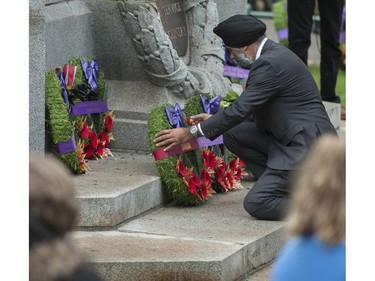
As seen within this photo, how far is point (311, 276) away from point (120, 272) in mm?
2582

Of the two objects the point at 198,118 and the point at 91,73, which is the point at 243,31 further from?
the point at 91,73

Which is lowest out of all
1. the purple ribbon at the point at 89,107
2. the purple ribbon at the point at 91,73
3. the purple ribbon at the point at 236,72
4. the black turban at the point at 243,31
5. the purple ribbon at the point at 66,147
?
the purple ribbon at the point at 236,72

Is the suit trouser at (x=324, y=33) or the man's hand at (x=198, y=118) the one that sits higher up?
the man's hand at (x=198, y=118)

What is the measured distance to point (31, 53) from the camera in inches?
262

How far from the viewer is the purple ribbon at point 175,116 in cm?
741

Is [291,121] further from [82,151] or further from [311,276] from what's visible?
[311,276]

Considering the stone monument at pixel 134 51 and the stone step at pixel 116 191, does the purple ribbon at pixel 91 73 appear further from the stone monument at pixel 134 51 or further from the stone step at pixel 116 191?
the stone step at pixel 116 191

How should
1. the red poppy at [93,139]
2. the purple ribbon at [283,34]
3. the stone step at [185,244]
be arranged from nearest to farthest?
1. the stone step at [185,244]
2. the red poppy at [93,139]
3. the purple ribbon at [283,34]

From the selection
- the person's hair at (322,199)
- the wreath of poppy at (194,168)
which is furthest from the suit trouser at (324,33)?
the person's hair at (322,199)

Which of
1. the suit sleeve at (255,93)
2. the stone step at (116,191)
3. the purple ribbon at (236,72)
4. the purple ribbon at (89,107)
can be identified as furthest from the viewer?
the purple ribbon at (236,72)

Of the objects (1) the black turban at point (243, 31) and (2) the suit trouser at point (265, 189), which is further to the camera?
(1) the black turban at point (243, 31)

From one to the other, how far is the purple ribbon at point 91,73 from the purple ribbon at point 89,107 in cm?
8
